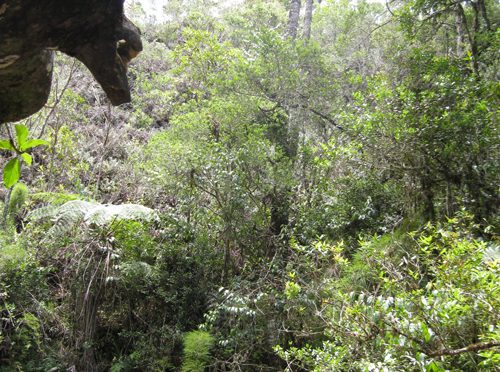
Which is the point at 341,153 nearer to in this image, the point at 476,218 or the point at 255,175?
the point at 255,175

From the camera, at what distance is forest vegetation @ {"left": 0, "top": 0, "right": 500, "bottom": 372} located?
13.7 ft

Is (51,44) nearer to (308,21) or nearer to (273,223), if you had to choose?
(273,223)

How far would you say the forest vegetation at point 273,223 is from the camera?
4.18 m

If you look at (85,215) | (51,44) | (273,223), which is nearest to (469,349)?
(51,44)

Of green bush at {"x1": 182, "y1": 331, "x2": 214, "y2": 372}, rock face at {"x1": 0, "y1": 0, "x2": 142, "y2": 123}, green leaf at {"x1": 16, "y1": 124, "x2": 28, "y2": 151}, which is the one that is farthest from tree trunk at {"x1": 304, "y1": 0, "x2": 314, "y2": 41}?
green leaf at {"x1": 16, "y1": 124, "x2": 28, "y2": 151}

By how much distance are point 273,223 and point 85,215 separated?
2769 mm

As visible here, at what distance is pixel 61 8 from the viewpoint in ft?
7.06

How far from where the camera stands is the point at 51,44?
227cm

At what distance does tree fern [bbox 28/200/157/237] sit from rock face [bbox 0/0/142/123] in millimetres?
2985

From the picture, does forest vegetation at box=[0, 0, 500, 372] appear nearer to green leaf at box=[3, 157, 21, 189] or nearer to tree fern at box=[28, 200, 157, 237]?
tree fern at box=[28, 200, 157, 237]

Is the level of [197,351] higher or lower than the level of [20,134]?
lower

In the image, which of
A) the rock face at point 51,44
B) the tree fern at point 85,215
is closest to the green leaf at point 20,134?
the rock face at point 51,44

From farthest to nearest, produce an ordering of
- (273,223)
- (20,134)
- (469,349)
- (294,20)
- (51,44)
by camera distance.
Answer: (294,20) < (273,223) < (51,44) < (469,349) < (20,134)

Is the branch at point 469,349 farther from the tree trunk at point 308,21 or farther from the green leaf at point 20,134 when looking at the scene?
the tree trunk at point 308,21
